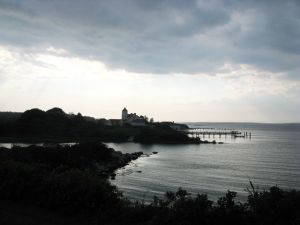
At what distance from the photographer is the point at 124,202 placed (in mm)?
10523

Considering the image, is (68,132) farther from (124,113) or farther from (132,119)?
(124,113)

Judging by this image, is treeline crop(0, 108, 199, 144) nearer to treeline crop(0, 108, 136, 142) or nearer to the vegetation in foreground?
treeline crop(0, 108, 136, 142)

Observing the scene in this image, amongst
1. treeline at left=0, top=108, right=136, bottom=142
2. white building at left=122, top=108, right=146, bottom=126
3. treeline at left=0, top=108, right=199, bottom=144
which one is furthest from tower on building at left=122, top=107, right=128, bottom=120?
treeline at left=0, top=108, right=199, bottom=144

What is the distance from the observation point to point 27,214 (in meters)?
9.83

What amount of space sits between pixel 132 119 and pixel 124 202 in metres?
150

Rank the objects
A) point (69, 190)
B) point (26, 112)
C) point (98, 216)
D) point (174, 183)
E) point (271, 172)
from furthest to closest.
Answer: point (26, 112) → point (271, 172) → point (174, 183) → point (69, 190) → point (98, 216)

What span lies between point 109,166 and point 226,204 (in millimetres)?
41227

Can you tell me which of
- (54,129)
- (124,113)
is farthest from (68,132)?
(124,113)

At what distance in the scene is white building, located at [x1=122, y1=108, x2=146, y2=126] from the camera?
508 feet

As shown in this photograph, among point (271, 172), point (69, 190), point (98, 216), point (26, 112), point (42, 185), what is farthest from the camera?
point (26, 112)

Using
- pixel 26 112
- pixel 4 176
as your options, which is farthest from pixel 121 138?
pixel 4 176

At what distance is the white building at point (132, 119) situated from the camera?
508 ft

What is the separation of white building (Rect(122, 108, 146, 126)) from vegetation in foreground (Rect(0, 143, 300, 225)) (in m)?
140

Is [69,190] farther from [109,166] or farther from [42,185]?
[109,166]
